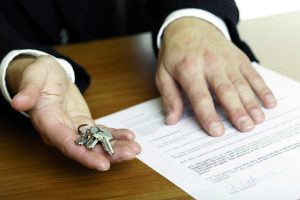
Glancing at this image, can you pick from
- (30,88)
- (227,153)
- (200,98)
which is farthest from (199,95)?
(30,88)

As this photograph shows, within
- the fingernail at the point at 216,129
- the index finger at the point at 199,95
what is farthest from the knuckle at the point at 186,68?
the fingernail at the point at 216,129

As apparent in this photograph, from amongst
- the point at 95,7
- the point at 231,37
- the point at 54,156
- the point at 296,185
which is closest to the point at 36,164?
the point at 54,156

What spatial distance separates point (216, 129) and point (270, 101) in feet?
0.36

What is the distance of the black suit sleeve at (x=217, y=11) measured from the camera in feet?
2.81

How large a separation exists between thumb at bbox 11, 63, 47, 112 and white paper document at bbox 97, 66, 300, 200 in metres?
0.15

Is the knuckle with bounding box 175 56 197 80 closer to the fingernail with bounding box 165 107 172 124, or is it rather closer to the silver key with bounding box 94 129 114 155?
the fingernail with bounding box 165 107 172 124

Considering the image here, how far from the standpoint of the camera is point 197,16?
0.84 meters

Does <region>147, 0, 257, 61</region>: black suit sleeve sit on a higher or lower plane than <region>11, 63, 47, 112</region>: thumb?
lower

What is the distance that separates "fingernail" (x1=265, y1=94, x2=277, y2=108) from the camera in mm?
698

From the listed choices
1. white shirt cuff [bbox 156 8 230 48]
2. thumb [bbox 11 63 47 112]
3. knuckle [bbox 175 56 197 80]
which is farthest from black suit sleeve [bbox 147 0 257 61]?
thumb [bbox 11 63 47 112]

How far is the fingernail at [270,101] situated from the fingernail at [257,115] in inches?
1.4

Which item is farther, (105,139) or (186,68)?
(186,68)

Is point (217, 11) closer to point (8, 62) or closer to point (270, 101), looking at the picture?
point (270, 101)
